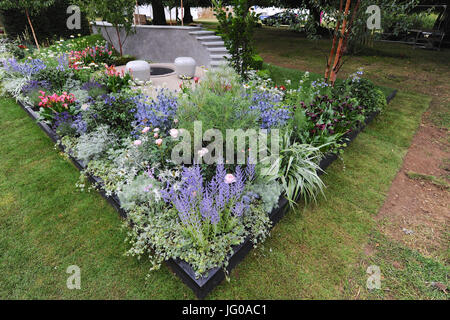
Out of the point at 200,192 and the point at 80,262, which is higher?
the point at 200,192

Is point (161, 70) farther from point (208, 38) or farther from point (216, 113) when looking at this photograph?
point (216, 113)

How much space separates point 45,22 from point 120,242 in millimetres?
16843

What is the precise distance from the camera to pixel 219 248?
251 cm

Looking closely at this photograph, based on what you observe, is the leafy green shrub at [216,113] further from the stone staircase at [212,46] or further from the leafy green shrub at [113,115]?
the stone staircase at [212,46]

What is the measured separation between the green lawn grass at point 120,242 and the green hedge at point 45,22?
13485 millimetres

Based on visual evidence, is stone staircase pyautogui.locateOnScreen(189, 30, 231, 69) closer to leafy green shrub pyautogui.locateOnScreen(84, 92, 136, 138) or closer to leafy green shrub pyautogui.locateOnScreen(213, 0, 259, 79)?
leafy green shrub pyautogui.locateOnScreen(213, 0, 259, 79)

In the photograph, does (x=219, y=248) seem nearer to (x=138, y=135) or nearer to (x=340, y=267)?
(x=340, y=267)

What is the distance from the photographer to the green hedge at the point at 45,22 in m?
13.0

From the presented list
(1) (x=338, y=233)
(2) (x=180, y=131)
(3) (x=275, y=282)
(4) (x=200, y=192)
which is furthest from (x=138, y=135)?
(1) (x=338, y=233)

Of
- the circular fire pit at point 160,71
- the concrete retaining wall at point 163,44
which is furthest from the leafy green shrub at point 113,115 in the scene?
the concrete retaining wall at point 163,44

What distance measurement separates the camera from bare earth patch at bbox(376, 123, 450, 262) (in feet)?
10.2

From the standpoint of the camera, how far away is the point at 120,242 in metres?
2.97

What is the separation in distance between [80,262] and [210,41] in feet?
34.9

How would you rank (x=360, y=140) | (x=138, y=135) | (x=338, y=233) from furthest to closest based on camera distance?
(x=360, y=140), (x=138, y=135), (x=338, y=233)
